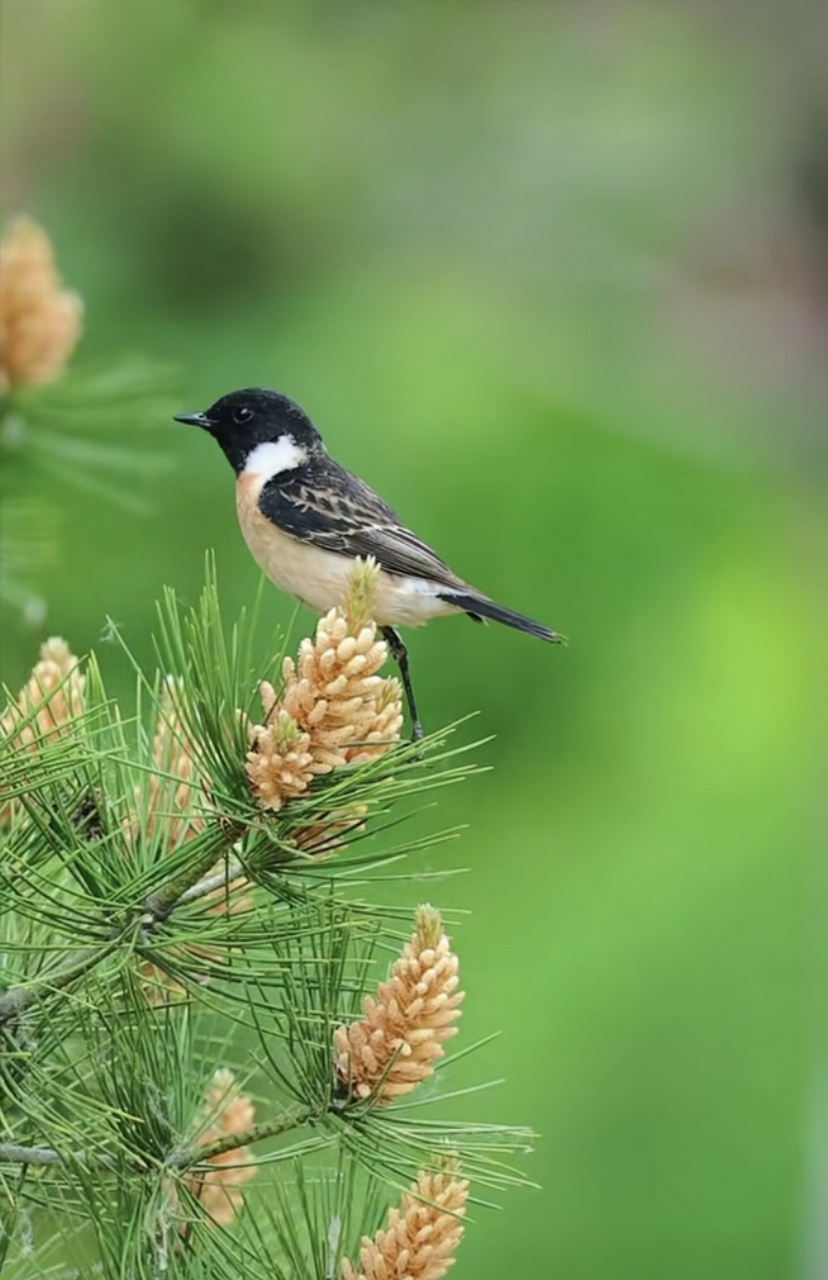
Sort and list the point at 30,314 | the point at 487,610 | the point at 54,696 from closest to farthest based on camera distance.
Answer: the point at 54,696 < the point at 487,610 < the point at 30,314

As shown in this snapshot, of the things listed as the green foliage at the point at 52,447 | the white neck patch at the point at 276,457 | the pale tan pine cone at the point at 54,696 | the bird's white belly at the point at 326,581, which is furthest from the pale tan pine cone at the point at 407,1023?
the green foliage at the point at 52,447

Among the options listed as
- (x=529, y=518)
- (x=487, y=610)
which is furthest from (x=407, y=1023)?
(x=529, y=518)

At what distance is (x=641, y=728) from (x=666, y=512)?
35 cm

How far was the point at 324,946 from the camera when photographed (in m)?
0.62

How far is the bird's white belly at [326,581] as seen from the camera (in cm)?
81

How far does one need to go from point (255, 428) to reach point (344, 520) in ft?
0.23

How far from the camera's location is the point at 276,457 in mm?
913

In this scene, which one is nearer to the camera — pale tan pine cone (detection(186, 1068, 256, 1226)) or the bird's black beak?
pale tan pine cone (detection(186, 1068, 256, 1226))

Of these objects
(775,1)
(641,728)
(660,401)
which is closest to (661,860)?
(641,728)

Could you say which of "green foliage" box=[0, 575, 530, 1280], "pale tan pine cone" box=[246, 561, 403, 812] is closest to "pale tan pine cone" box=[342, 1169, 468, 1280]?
"green foliage" box=[0, 575, 530, 1280]

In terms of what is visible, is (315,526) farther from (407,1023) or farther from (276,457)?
(407,1023)

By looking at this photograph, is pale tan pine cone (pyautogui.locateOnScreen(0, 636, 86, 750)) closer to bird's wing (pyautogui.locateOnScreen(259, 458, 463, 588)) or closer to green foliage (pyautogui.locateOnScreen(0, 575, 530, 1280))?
green foliage (pyautogui.locateOnScreen(0, 575, 530, 1280))

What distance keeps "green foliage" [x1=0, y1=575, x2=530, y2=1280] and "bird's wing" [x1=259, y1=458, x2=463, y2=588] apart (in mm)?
226

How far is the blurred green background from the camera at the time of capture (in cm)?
206
